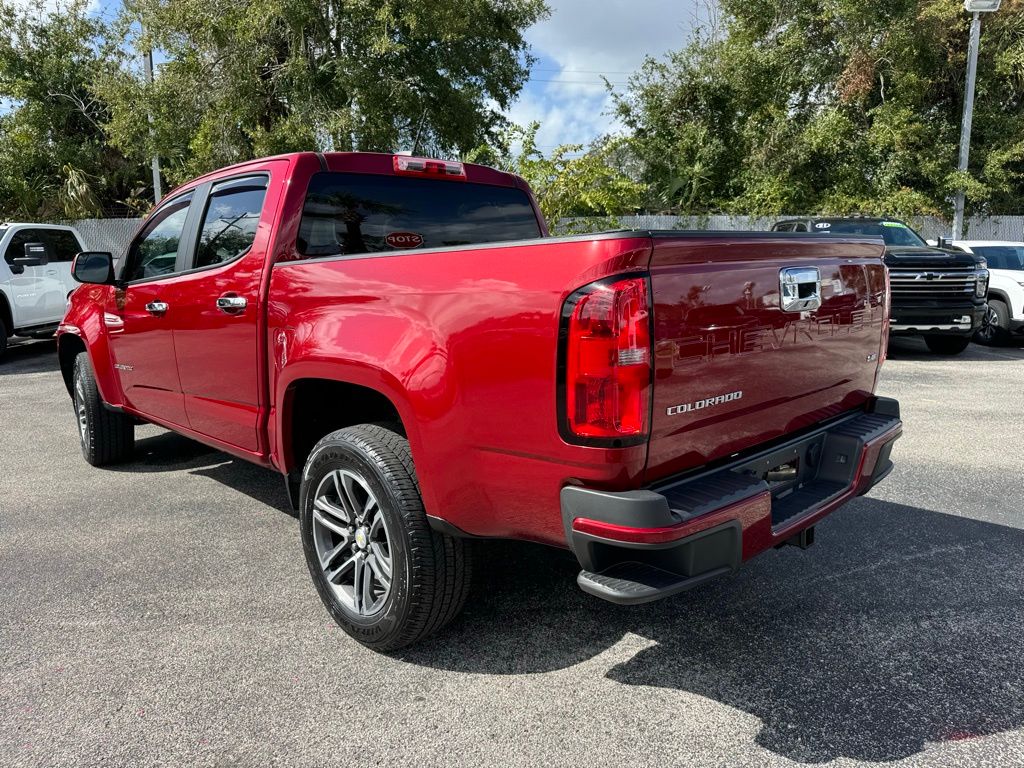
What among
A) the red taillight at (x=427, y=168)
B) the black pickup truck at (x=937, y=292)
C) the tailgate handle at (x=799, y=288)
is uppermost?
the red taillight at (x=427, y=168)

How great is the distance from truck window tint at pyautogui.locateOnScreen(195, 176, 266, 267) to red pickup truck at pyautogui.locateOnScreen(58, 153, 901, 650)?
1 centimetres

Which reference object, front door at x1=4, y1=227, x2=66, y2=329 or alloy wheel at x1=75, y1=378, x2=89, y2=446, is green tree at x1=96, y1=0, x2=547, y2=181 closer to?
front door at x1=4, y1=227, x2=66, y2=329

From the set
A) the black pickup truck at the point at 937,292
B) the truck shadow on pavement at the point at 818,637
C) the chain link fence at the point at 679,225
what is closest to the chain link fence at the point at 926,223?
the chain link fence at the point at 679,225

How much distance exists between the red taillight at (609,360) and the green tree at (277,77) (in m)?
14.5

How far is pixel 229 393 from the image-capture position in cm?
376

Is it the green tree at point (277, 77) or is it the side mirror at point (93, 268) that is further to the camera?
the green tree at point (277, 77)

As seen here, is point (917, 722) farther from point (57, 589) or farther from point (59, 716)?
point (57, 589)

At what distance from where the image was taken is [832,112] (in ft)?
71.3

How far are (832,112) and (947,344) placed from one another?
13256mm

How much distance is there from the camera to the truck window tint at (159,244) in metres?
4.29

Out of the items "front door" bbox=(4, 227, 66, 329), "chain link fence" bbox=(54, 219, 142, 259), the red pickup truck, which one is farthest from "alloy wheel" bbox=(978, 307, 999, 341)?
"chain link fence" bbox=(54, 219, 142, 259)

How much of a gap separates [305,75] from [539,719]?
16.0 m

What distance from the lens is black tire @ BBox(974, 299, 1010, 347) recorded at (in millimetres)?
11352

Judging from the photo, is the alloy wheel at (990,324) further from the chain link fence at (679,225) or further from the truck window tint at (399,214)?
the truck window tint at (399,214)
